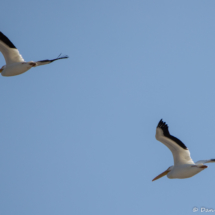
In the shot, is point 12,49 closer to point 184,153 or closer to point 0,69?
point 0,69

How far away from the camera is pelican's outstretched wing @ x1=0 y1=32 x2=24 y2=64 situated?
1330 cm

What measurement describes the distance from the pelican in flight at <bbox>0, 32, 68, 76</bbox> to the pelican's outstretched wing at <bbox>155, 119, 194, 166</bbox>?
3754 mm

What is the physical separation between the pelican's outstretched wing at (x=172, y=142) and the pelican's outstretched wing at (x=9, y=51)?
4.45 metres

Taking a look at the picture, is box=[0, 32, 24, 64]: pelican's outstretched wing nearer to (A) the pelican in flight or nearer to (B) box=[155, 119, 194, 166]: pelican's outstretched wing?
(A) the pelican in flight

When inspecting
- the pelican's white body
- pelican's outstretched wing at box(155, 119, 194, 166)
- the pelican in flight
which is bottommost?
the pelican's white body


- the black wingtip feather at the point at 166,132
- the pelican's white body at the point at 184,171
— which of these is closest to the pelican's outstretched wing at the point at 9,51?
the black wingtip feather at the point at 166,132

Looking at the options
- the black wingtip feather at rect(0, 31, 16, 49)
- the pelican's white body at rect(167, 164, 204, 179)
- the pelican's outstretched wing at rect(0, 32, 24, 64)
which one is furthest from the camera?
the pelican's outstretched wing at rect(0, 32, 24, 64)

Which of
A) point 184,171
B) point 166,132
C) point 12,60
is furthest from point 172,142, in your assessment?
point 12,60

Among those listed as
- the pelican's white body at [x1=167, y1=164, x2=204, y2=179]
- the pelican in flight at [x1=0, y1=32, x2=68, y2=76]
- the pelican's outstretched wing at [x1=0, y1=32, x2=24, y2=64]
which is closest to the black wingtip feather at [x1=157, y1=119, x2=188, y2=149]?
the pelican's white body at [x1=167, y1=164, x2=204, y2=179]

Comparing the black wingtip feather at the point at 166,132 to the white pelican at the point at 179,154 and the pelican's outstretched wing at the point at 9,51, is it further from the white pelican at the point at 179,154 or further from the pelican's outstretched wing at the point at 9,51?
the pelican's outstretched wing at the point at 9,51

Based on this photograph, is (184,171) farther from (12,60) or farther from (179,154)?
(12,60)

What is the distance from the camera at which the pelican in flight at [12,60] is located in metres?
13.3

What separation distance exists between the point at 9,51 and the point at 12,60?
0.33m

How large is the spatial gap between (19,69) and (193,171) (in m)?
5.62
